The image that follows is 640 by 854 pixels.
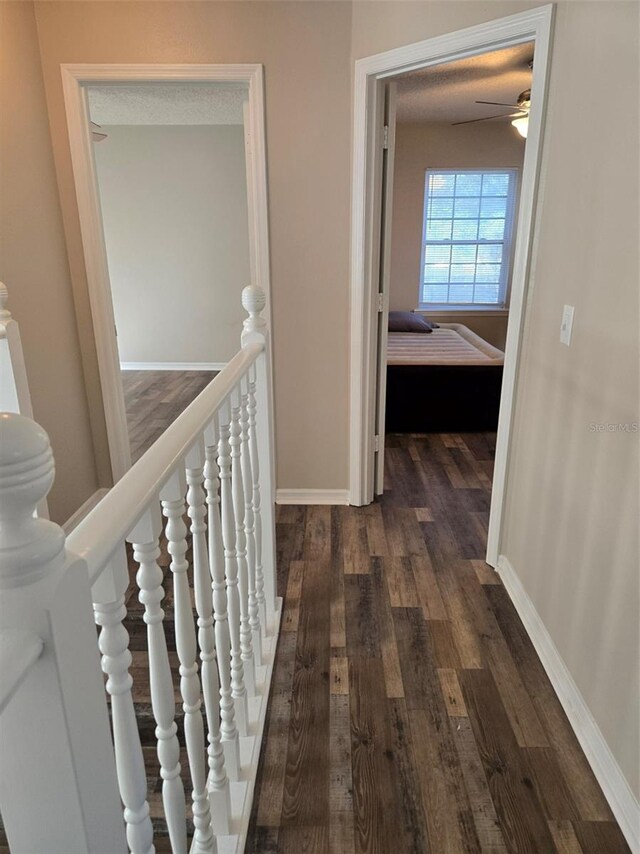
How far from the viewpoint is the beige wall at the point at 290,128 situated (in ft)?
8.01

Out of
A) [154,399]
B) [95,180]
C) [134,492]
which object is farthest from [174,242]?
[134,492]

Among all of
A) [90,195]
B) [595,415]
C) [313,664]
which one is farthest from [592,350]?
[90,195]

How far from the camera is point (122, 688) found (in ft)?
2.24

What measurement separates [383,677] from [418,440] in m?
2.32

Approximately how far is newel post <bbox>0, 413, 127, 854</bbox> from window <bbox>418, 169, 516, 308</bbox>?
653cm

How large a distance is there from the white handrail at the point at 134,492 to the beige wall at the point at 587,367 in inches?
42.8

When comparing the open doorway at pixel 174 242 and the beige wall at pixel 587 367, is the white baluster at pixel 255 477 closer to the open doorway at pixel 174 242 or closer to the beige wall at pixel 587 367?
the beige wall at pixel 587 367

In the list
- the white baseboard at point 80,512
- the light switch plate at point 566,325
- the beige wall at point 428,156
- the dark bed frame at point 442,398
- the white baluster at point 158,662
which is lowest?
the white baseboard at point 80,512

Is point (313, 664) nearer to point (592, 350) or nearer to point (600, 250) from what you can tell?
point (592, 350)

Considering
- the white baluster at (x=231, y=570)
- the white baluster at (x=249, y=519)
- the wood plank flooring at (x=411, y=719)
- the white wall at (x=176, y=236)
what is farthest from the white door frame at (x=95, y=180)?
the white wall at (x=176, y=236)

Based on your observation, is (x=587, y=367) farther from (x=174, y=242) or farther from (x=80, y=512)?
(x=174, y=242)

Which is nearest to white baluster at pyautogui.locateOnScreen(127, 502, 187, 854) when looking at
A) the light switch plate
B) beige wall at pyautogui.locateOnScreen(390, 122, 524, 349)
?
the light switch plate

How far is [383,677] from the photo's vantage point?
6.21 ft

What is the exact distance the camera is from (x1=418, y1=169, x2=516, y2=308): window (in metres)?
6.30
